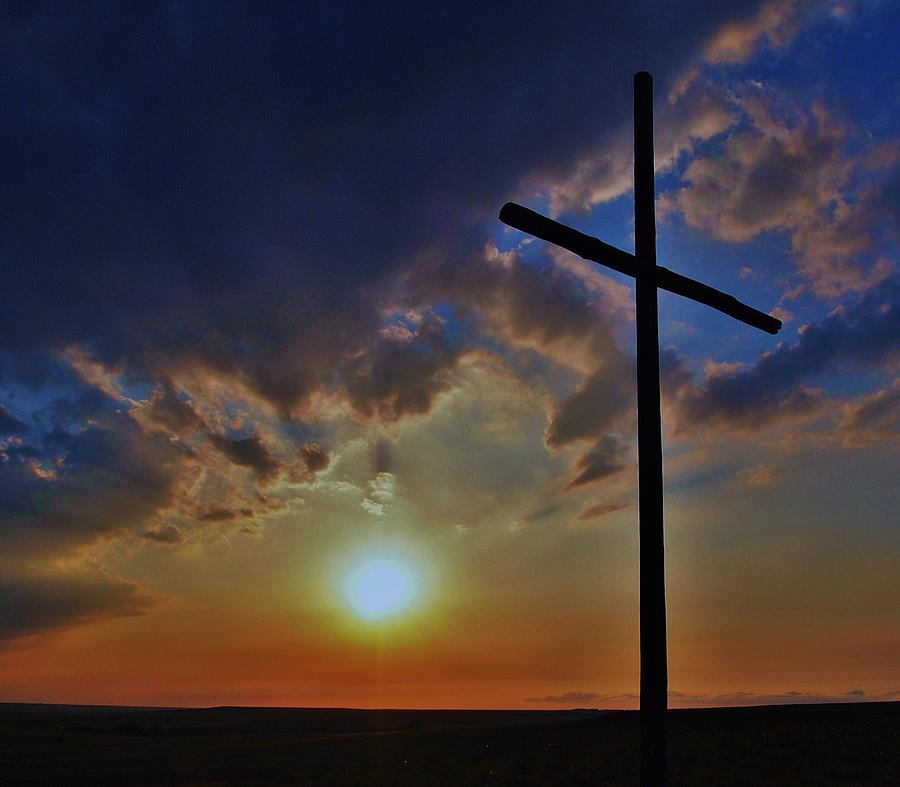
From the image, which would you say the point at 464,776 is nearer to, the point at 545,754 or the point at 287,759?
the point at 545,754

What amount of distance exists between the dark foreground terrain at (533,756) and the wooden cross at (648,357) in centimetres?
1850

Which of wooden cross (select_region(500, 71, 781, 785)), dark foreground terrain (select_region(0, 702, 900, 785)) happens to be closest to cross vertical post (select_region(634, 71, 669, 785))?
wooden cross (select_region(500, 71, 781, 785))

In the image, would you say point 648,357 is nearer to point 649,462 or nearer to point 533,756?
point 649,462

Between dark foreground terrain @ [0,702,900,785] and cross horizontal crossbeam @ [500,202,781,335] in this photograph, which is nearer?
cross horizontal crossbeam @ [500,202,781,335]

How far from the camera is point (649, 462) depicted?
6949 mm

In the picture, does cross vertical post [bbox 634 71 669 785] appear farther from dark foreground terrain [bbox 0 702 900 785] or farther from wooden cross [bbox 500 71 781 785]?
dark foreground terrain [bbox 0 702 900 785]

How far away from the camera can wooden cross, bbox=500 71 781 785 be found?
6.52 meters

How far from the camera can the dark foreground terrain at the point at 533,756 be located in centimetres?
2438

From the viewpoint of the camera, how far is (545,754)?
32.4 meters

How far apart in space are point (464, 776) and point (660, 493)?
24573 millimetres

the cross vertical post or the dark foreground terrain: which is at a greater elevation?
the cross vertical post

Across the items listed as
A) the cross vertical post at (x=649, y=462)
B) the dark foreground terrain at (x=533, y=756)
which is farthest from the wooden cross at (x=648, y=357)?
the dark foreground terrain at (x=533, y=756)

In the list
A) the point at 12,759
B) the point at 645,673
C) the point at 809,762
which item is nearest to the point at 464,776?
the point at 809,762

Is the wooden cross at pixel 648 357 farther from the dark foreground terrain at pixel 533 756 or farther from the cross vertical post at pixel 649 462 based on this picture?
the dark foreground terrain at pixel 533 756
